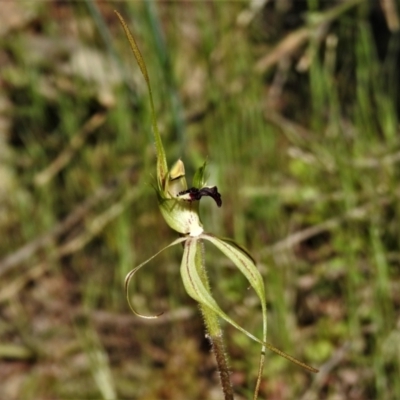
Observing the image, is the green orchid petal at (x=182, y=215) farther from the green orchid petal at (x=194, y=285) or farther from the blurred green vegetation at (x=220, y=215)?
the blurred green vegetation at (x=220, y=215)

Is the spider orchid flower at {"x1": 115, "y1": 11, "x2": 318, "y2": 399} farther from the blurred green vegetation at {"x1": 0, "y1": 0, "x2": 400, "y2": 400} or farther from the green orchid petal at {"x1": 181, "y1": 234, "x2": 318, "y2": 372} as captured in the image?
the blurred green vegetation at {"x1": 0, "y1": 0, "x2": 400, "y2": 400}

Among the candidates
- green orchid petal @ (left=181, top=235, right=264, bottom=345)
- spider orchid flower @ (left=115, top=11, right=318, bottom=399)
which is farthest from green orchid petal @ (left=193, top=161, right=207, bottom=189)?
green orchid petal @ (left=181, top=235, right=264, bottom=345)

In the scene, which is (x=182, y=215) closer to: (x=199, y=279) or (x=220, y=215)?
(x=199, y=279)

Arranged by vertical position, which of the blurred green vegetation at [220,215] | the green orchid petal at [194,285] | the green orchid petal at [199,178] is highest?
the blurred green vegetation at [220,215]

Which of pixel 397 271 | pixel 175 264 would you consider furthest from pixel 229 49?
pixel 397 271

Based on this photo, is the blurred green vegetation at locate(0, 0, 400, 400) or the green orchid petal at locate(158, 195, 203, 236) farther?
the blurred green vegetation at locate(0, 0, 400, 400)

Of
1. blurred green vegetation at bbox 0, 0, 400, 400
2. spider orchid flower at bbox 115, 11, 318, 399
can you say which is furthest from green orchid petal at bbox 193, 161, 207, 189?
blurred green vegetation at bbox 0, 0, 400, 400

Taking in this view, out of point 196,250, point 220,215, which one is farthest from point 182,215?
point 220,215

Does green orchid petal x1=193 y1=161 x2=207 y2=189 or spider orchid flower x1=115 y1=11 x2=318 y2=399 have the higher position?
green orchid petal x1=193 y1=161 x2=207 y2=189

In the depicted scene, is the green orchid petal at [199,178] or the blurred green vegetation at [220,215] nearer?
the green orchid petal at [199,178]

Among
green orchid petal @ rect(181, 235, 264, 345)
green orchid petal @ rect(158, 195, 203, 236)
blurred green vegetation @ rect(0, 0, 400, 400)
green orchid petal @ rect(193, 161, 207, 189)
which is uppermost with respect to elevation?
blurred green vegetation @ rect(0, 0, 400, 400)

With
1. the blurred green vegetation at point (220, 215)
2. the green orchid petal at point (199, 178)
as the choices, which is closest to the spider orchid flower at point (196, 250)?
the green orchid petal at point (199, 178)
